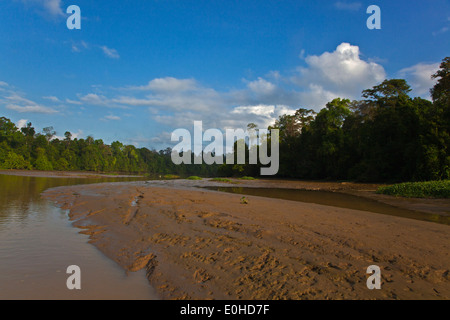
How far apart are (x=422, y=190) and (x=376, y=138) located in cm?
1900

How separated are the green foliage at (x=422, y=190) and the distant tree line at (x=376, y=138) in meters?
7.92

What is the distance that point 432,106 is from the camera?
26.7 m

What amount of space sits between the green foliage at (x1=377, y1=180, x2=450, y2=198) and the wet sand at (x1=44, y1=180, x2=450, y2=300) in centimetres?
1075

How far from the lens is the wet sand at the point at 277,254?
3662mm

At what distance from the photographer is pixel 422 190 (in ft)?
55.8

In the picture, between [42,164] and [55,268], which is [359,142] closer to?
[55,268]

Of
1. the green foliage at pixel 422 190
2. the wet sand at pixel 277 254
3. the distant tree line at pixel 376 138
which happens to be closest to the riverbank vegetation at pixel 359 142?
the distant tree line at pixel 376 138

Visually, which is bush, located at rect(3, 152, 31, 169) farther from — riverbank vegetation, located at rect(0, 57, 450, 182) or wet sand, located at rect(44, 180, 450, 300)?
wet sand, located at rect(44, 180, 450, 300)

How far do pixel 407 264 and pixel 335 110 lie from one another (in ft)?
151

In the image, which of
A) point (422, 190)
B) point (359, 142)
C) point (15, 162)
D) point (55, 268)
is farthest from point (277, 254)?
point (15, 162)

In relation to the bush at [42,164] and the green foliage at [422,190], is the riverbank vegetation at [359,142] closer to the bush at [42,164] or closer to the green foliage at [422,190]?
the bush at [42,164]

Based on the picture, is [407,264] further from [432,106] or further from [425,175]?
[432,106]

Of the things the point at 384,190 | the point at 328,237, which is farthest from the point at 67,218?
the point at 384,190

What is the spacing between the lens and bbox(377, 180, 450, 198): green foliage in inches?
627
